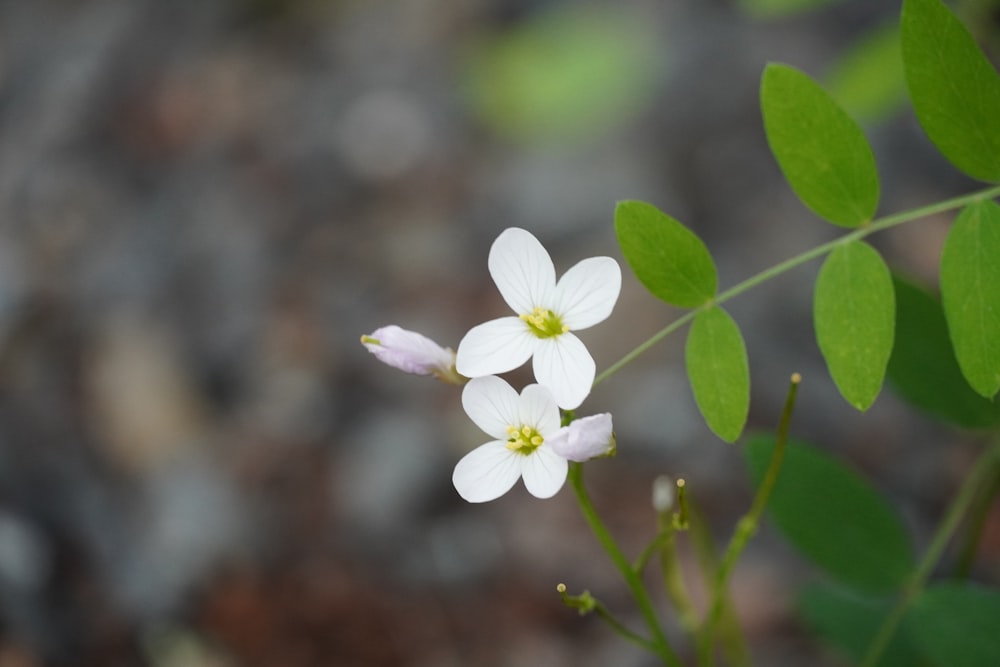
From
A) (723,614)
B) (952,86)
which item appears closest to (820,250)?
(952,86)

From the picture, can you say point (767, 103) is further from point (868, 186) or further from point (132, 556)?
point (132, 556)

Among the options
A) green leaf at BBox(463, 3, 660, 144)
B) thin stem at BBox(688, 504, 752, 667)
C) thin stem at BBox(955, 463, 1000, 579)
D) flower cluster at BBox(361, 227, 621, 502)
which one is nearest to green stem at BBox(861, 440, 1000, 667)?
thin stem at BBox(955, 463, 1000, 579)

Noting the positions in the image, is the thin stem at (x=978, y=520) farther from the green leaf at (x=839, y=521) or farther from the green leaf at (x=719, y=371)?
the green leaf at (x=719, y=371)

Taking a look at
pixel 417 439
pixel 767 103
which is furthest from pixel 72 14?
pixel 767 103

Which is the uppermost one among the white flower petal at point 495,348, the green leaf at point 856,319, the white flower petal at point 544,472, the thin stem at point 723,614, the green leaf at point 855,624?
the green leaf at point 856,319

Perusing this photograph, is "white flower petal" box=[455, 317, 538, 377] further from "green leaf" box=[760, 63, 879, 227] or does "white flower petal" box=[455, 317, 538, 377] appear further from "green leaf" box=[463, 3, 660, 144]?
"green leaf" box=[463, 3, 660, 144]

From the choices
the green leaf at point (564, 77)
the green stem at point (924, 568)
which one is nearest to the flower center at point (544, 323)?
the green stem at point (924, 568)
